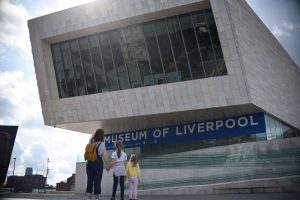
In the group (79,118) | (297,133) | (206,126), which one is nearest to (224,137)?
(206,126)

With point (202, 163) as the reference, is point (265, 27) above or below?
above

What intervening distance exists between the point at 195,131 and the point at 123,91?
19.3ft

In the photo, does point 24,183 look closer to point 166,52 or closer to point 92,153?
point 166,52

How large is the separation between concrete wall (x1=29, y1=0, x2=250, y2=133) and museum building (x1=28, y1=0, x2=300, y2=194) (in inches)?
2.6

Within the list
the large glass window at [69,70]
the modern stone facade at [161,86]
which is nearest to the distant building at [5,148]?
the modern stone facade at [161,86]

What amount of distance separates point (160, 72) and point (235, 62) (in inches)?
199

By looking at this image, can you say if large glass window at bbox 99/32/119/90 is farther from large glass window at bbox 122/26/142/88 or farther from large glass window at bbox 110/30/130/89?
large glass window at bbox 122/26/142/88

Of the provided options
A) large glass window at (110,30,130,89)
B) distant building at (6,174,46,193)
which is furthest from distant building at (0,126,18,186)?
distant building at (6,174,46,193)

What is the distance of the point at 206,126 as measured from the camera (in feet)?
85.5

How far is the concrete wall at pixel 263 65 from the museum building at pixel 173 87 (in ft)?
0.36

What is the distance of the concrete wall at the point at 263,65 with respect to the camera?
22577 mm

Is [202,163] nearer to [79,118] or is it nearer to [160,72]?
[160,72]

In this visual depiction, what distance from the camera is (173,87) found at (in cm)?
2372

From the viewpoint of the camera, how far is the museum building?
19859 mm
